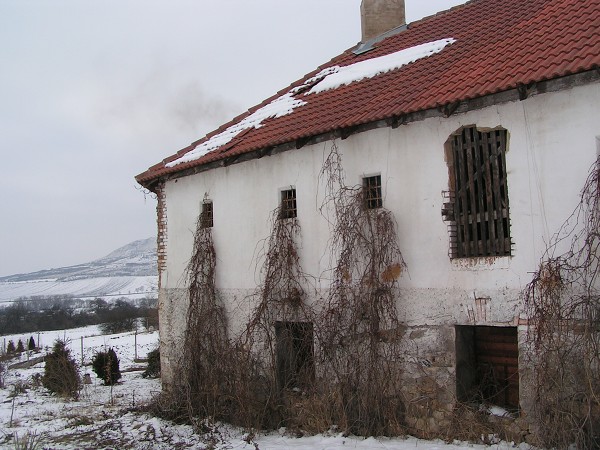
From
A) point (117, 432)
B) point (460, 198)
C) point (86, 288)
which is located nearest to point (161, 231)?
point (117, 432)

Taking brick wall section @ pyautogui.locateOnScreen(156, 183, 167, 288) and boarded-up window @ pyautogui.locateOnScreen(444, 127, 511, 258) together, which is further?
brick wall section @ pyautogui.locateOnScreen(156, 183, 167, 288)

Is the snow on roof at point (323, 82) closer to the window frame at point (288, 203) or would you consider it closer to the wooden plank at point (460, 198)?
the window frame at point (288, 203)

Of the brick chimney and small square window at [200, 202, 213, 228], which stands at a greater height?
the brick chimney

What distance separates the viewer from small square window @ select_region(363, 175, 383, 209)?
30.3 feet

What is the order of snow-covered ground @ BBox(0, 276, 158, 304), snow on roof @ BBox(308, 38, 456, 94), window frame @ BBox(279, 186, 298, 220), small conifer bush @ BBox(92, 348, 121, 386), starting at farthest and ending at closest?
snow-covered ground @ BBox(0, 276, 158, 304) < small conifer bush @ BBox(92, 348, 121, 386) < snow on roof @ BBox(308, 38, 456, 94) < window frame @ BBox(279, 186, 298, 220)

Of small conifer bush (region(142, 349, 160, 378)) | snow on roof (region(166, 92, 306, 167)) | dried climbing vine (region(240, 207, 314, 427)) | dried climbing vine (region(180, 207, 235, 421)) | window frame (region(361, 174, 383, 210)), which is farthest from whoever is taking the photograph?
small conifer bush (region(142, 349, 160, 378))

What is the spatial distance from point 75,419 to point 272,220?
5570mm

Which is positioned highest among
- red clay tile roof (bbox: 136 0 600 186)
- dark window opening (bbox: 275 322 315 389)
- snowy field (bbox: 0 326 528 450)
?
red clay tile roof (bbox: 136 0 600 186)

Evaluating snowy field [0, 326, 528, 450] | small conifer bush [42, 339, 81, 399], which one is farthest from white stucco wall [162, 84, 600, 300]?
small conifer bush [42, 339, 81, 399]

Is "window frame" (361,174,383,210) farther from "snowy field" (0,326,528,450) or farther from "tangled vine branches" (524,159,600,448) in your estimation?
"snowy field" (0,326,528,450)

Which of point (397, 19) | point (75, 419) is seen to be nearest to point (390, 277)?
point (75, 419)

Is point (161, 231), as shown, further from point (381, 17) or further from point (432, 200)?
point (381, 17)

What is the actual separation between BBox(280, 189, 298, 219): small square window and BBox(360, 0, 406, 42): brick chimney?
5.54 m

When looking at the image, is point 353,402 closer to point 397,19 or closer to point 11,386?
point 397,19
